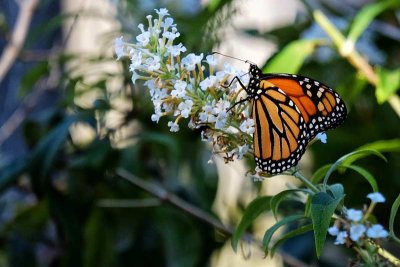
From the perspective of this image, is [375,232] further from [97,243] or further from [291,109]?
[97,243]

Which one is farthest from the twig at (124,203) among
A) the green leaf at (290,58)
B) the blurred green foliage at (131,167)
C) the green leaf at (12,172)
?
the green leaf at (290,58)

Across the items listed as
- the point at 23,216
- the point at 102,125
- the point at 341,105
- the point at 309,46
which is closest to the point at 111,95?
the point at 102,125

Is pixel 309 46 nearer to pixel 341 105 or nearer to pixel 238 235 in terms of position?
pixel 341 105

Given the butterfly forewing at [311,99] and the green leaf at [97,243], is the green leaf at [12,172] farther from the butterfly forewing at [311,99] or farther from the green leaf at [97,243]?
the butterfly forewing at [311,99]

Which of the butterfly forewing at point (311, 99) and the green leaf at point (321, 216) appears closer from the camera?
the green leaf at point (321, 216)

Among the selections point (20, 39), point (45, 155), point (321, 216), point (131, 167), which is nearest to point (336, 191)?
point (321, 216)

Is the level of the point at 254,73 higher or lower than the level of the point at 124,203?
higher
